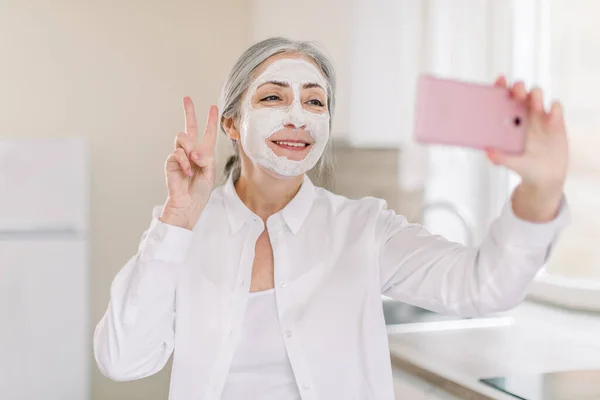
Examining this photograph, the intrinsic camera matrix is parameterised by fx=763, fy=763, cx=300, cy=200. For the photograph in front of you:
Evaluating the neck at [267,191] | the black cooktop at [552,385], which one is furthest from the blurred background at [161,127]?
the neck at [267,191]

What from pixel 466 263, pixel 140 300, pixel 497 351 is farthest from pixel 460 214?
pixel 140 300

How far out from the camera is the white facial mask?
55.7 inches

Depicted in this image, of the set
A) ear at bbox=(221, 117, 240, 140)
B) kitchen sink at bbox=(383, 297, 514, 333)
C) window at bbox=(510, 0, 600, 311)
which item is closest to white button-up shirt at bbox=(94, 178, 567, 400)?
ear at bbox=(221, 117, 240, 140)

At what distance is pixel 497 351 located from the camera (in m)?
1.83

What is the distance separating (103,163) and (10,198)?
804mm

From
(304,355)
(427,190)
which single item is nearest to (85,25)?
(427,190)

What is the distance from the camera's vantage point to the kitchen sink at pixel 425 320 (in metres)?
2.13

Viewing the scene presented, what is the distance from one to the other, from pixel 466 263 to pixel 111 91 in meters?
2.66

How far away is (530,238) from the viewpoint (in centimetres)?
100

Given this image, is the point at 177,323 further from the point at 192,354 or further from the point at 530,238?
the point at 530,238

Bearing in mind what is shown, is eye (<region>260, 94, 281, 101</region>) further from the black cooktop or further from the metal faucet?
the metal faucet

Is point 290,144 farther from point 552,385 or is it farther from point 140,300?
point 552,385

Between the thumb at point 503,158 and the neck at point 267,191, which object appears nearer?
the thumb at point 503,158

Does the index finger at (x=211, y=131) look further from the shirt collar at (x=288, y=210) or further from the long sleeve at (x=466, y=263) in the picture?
the long sleeve at (x=466, y=263)
